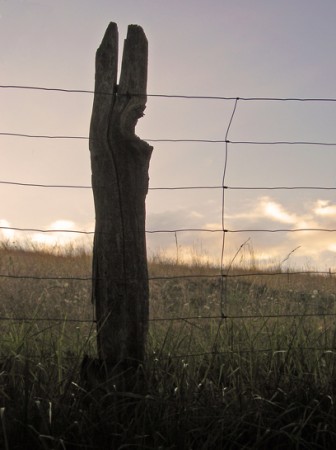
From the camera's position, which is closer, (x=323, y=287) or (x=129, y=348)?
(x=129, y=348)

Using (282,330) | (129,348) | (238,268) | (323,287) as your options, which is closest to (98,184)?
(129,348)

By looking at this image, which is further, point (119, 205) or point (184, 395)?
point (119, 205)

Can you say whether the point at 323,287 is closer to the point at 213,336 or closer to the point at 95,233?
the point at 213,336

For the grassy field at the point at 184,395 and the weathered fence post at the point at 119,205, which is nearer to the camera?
the grassy field at the point at 184,395

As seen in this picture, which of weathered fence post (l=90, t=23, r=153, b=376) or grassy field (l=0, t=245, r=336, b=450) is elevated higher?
weathered fence post (l=90, t=23, r=153, b=376)

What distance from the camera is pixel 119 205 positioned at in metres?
3.81

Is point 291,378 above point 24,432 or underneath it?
above

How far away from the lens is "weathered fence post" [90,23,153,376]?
12.5ft

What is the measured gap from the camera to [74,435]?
124 inches

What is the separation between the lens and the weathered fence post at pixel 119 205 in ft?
12.5

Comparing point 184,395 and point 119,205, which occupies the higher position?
point 119,205

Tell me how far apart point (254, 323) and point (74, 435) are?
232 cm

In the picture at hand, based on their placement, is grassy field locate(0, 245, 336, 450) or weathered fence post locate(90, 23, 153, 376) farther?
weathered fence post locate(90, 23, 153, 376)

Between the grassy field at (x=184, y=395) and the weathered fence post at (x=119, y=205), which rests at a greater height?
the weathered fence post at (x=119, y=205)
